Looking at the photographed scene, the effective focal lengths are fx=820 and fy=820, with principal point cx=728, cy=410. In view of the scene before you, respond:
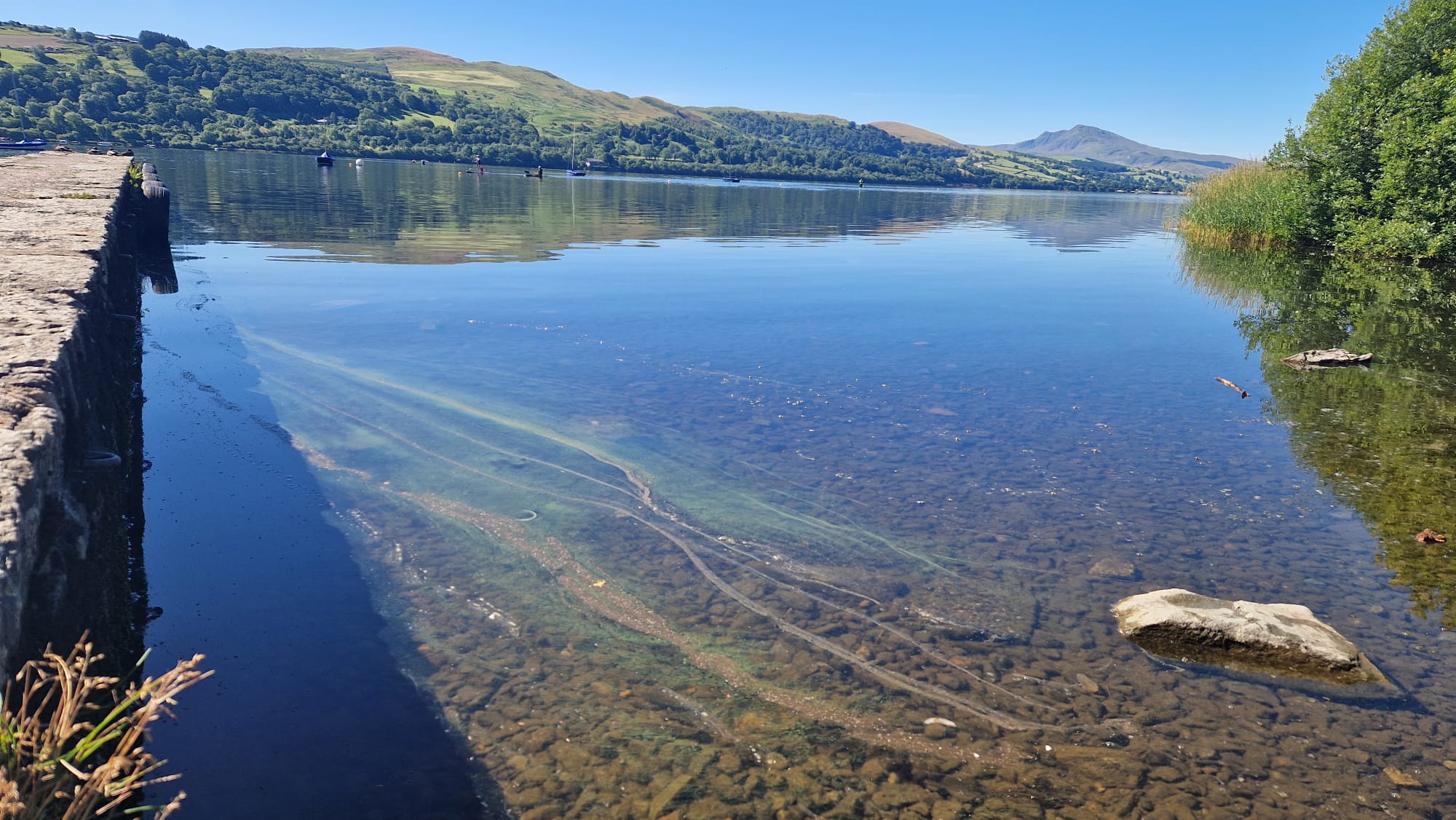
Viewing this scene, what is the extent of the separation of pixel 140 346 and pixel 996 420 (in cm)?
1420

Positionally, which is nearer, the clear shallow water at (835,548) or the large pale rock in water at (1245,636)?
the clear shallow water at (835,548)

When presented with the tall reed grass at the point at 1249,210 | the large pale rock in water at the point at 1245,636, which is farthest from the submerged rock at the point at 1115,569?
the tall reed grass at the point at 1249,210

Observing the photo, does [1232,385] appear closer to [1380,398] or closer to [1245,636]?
[1380,398]

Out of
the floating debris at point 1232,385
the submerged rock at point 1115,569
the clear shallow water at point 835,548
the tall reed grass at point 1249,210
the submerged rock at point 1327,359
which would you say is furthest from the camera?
the tall reed grass at point 1249,210

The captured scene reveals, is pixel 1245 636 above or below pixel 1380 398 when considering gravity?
below

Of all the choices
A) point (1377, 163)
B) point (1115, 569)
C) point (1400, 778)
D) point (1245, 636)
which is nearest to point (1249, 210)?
point (1377, 163)

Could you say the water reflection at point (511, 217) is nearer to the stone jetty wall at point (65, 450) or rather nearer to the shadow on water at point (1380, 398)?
the stone jetty wall at point (65, 450)

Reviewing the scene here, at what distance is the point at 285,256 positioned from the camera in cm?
2552

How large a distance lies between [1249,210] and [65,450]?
48497mm

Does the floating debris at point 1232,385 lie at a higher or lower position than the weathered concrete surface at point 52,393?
lower

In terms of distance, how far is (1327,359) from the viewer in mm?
15758

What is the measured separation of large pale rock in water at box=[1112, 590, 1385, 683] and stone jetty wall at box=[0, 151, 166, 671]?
23.2ft

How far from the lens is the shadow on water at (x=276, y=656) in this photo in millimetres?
4691

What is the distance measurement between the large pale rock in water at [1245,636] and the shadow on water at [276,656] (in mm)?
5077
